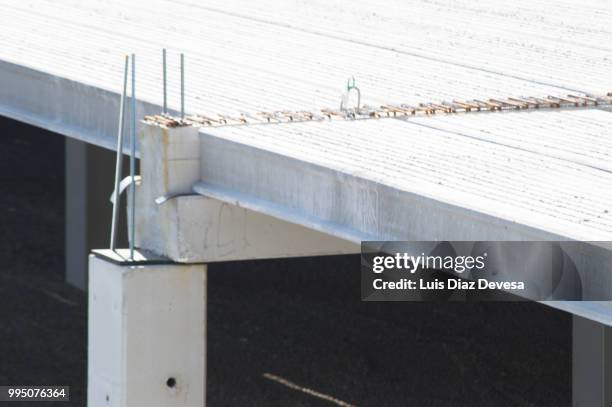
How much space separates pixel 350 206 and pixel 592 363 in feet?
14.6

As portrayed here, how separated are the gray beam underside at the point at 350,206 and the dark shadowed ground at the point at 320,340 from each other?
4739 millimetres

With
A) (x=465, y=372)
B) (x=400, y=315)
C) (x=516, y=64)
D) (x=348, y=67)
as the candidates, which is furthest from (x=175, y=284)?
(x=400, y=315)

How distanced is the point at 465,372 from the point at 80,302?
443 centimetres

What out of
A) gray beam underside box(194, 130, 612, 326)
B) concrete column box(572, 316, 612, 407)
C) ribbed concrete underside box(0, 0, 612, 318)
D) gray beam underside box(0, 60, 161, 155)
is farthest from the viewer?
concrete column box(572, 316, 612, 407)

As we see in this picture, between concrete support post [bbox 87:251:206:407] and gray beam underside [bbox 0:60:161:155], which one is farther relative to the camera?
gray beam underside [bbox 0:60:161:155]

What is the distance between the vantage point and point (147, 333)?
753 cm

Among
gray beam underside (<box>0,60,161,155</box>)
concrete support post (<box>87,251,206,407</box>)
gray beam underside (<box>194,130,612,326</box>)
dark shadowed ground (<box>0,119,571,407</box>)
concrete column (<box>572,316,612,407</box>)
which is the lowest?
dark shadowed ground (<box>0,119,571,407</box>)

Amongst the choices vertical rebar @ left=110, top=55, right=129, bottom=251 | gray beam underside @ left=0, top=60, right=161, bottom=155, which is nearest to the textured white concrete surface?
vertical rebar @ left=110, top=55, right=129, bottom=251

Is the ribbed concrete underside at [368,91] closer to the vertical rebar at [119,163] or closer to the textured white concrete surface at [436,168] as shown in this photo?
the textured white concrete surface at [436,168]

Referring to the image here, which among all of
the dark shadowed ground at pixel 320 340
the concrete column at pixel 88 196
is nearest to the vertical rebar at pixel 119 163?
the dark shadowed ground at pixel 320 340

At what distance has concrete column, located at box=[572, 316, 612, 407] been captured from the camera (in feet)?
33.6

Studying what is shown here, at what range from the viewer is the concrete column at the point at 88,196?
1477 centimetres

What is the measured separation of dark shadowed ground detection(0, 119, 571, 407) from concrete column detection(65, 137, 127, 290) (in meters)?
0.66

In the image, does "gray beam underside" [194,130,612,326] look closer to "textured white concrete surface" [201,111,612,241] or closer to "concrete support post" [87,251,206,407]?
"textured white concrete surface" [201,111,612,241]
